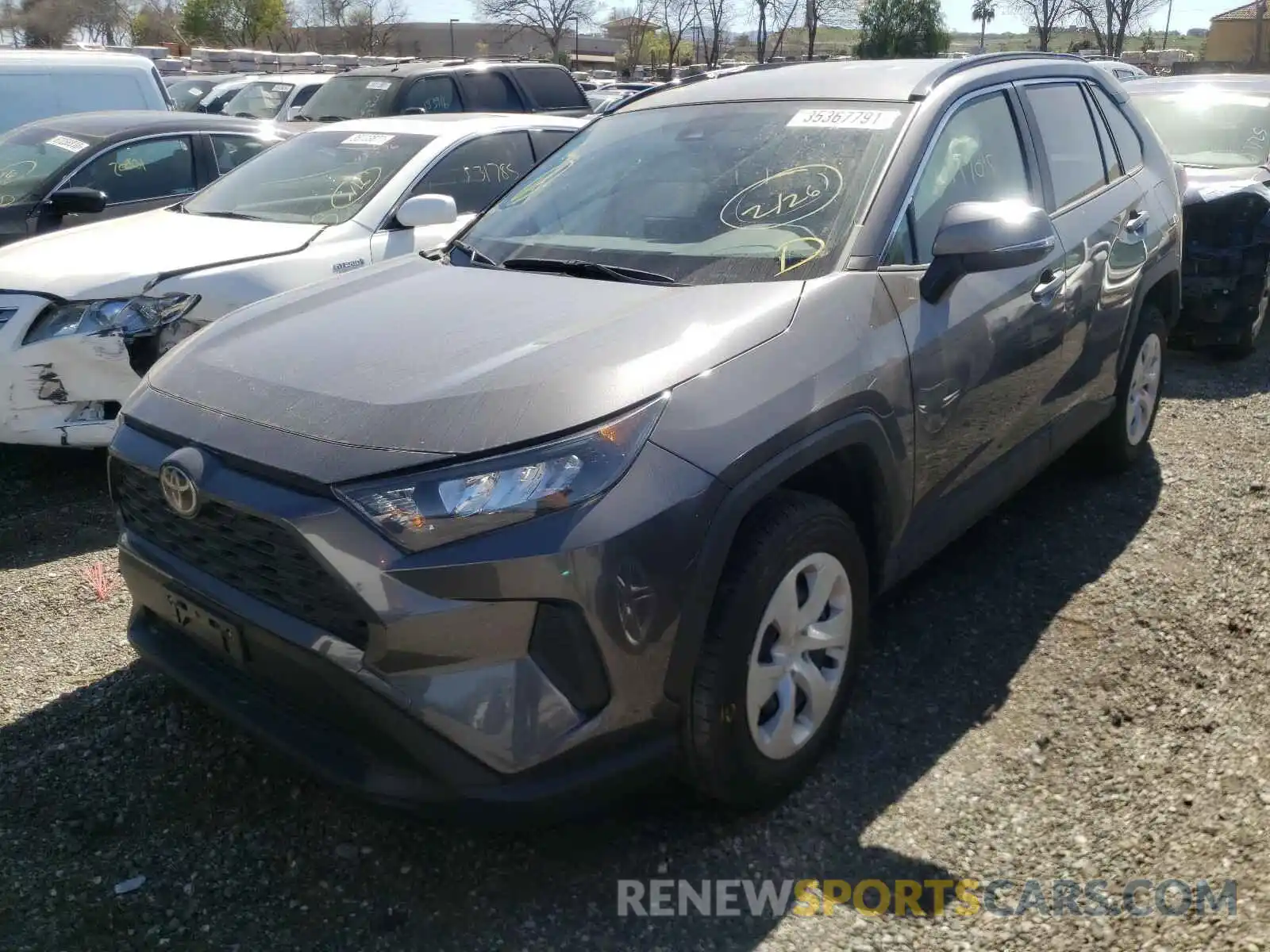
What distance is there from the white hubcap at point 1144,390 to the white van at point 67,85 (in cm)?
785

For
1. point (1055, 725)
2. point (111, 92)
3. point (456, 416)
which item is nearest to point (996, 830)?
point (1055, 725)

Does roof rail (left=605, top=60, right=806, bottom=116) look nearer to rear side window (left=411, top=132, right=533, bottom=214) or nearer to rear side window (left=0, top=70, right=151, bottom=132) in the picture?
rear side window (left=411, top=132, right=533, bottom=214)

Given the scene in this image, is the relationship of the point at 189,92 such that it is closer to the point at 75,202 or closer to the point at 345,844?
the point at 75,202

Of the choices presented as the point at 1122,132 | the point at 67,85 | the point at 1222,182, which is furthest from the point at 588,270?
the point at 67,85

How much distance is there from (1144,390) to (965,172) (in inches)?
75.5

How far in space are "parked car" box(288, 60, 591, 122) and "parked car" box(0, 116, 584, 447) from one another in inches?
145

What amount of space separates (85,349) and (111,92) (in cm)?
531

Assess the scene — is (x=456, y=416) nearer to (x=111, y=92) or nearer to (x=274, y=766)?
(x=274, y=766)

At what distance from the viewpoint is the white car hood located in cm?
486

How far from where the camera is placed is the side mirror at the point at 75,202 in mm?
6344

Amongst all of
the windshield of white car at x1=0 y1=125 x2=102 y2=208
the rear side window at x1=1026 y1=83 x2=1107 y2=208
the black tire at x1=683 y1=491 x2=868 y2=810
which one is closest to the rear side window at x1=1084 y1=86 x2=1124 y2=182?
the rear side window at x1=1026 y1=83 x2=1107 y2=208

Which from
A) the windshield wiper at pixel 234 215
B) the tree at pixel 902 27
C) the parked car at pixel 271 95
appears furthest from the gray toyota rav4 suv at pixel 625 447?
the tree at pixel 902 27

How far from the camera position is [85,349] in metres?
4.74

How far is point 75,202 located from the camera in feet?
20.8
